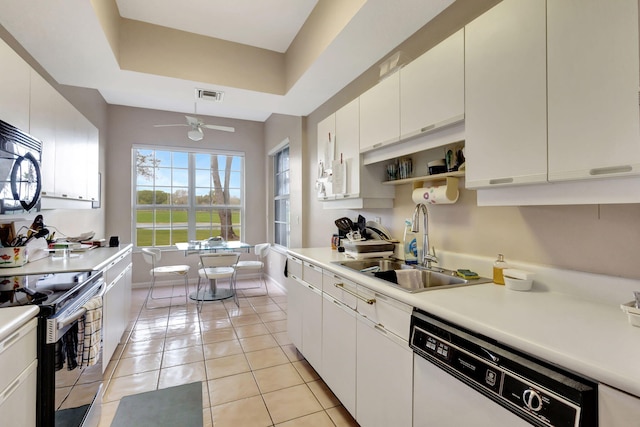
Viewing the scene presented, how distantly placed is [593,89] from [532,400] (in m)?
1.01

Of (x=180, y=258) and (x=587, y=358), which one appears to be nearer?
(x=587, y=358)

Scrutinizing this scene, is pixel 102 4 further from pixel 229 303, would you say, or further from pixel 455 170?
pixel 229 303

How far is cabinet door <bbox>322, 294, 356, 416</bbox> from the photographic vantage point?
5.78ft

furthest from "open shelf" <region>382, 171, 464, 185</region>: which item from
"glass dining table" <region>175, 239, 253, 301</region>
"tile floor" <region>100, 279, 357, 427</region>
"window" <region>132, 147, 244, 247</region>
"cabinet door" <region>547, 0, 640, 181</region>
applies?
"window" <region>132, 147, 244, 247</region>

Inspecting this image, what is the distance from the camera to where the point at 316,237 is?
3840 mm

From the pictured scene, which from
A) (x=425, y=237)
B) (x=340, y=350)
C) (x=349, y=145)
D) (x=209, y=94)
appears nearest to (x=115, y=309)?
(x=340, y=350)

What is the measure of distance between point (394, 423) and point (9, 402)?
149cm

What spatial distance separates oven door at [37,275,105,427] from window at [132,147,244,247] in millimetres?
3839

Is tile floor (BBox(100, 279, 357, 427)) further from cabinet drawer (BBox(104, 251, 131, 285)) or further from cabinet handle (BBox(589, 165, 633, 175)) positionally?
cabinet handle (BBox(589, 165, 633, 175))

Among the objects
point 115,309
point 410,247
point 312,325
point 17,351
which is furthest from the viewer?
point 115,309

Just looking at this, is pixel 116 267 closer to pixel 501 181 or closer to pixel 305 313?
pixel 305 313

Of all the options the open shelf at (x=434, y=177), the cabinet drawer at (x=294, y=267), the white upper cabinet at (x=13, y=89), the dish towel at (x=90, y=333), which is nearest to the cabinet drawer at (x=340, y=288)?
the cabinet drawer at (x=294, y=267)

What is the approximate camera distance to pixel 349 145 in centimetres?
250

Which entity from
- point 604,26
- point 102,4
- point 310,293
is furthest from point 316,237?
point 604,26
